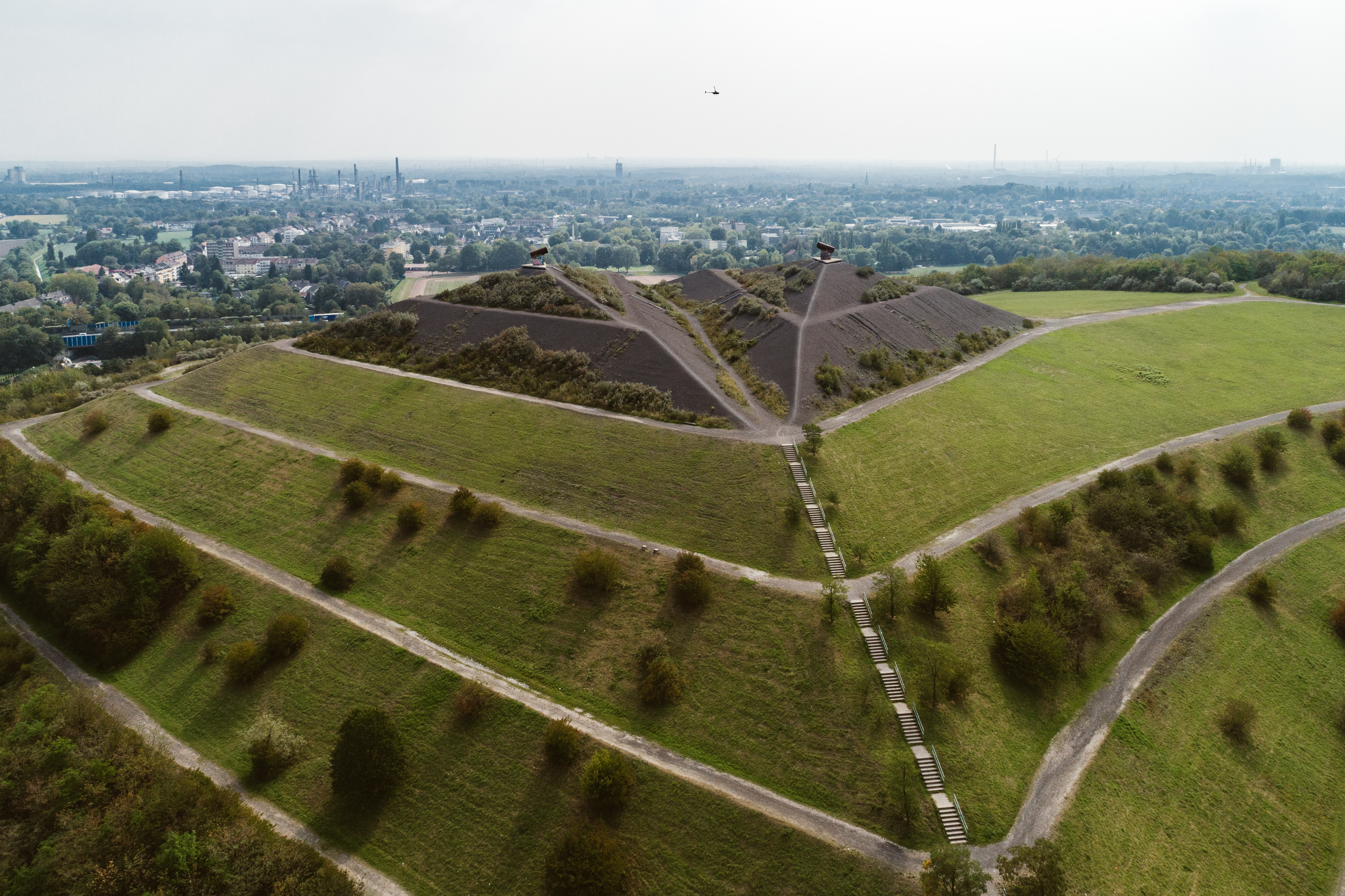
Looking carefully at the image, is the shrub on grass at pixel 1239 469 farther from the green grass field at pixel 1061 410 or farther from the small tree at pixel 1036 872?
the small tree at pixel 1036 872

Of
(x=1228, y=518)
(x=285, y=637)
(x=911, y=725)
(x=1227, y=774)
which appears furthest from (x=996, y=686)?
(x=285, y=637)

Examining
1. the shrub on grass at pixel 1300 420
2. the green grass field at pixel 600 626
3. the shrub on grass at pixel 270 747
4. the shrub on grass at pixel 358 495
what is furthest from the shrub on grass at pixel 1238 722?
the shrub on grass at pixel 358 495

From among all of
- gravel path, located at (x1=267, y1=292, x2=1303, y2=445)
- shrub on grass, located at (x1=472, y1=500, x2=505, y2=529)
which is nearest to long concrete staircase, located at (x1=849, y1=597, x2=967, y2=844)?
gravel path, located at (x1=267, y1=292, x2=1303, y2=445)

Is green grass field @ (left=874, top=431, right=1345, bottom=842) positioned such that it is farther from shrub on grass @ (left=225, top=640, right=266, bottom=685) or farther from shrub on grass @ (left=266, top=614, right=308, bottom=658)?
shrub on grass @ (left=225, top=640, right=266, bottom=685)

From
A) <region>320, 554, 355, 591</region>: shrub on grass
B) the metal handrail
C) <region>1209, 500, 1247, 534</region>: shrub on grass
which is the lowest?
the metal handrail

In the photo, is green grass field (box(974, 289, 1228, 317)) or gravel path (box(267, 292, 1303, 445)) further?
green grass field (box(974, 289, 1228, 317))

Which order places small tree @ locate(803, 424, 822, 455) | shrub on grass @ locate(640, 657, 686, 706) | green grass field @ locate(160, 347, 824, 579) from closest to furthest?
shrub on grass @ locate(640, 657, 686, 706) → green grass field @ locate(160, 347, 824, 579) → small tree @ locate(803, 424, 822, 455)
